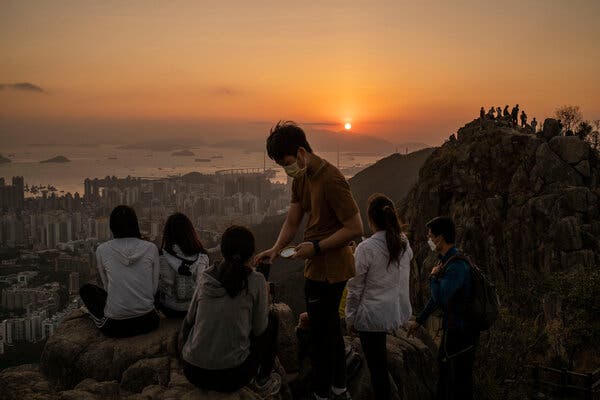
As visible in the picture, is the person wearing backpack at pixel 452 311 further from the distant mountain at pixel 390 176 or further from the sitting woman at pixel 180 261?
the distant mountain at pixel 390 176

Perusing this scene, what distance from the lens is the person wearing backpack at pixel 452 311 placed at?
438 cm

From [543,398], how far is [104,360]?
7.10 meters

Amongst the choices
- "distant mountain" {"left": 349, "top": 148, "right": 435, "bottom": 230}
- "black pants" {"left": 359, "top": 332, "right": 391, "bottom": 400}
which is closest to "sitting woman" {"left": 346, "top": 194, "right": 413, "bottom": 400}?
"black pants" {"left": 359, "top": 332, "right": 391, "bottom": 400}

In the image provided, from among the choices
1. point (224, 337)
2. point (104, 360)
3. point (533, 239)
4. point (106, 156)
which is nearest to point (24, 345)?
point (104, 360)

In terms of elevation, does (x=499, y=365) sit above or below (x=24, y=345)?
above

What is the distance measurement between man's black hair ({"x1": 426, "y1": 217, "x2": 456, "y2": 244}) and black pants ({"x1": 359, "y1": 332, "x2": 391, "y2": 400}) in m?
1.07

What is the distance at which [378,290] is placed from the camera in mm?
4344

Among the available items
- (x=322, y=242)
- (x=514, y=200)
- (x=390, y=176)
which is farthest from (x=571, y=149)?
(x=390, y=176)

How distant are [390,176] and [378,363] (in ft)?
288

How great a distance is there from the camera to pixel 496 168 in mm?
33875

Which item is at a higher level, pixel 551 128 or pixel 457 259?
pixel 551 128

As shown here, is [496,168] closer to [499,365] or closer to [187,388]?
[499,365]

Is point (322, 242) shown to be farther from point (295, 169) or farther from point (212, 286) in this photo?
point (212, 286)

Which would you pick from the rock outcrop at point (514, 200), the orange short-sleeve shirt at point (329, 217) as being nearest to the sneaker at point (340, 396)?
the orange short-sleeve shirt at point (329, 217)
